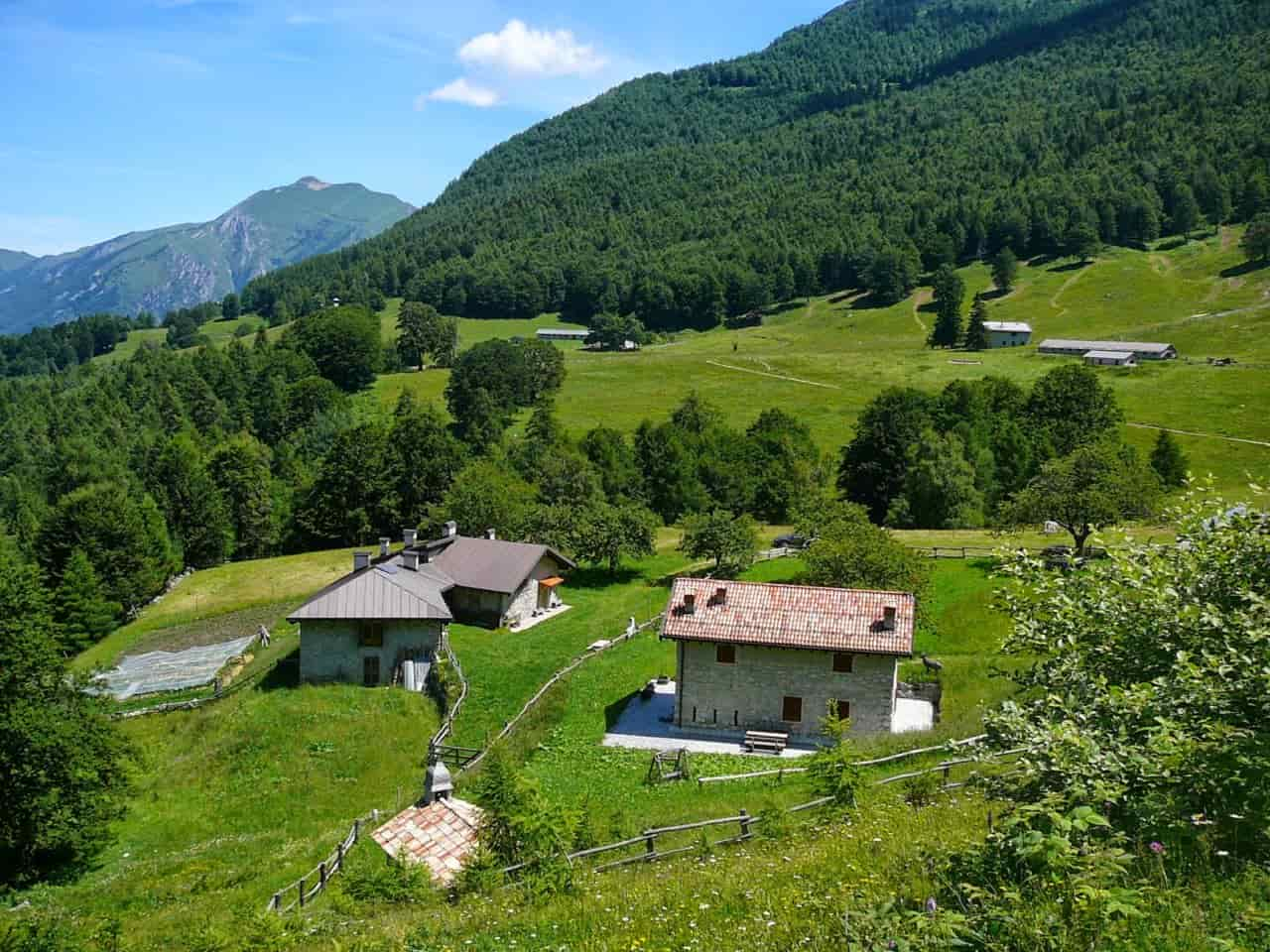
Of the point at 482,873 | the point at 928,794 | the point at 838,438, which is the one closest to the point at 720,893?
the point at 482,873

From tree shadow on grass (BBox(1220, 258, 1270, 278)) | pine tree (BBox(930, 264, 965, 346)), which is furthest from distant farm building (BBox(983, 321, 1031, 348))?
A: tree shadow on grass (BBox(1220, 258, 1270, 278))

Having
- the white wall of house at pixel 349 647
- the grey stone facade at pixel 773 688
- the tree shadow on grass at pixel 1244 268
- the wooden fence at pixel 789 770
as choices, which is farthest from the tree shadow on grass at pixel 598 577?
the tree shadow on grass at pixel 1244 268

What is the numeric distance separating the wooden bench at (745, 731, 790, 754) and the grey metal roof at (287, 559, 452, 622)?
1818 centimetres

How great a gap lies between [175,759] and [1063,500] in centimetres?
4916

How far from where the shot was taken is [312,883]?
80.5 ft

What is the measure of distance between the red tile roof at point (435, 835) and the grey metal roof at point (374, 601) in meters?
22.9

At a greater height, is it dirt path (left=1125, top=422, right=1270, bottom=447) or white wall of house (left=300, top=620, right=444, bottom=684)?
dirt path (left=1125, top=422, right=1270, bottom=447)

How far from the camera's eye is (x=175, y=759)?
137 feet

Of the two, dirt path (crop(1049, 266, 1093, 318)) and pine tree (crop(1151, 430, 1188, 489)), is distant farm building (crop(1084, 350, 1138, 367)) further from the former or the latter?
pine tree (crop(1151, 430, 1188, 489))

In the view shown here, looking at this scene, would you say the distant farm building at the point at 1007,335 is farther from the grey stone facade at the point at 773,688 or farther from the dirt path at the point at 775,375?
the grey stone facade at the point at 773,688

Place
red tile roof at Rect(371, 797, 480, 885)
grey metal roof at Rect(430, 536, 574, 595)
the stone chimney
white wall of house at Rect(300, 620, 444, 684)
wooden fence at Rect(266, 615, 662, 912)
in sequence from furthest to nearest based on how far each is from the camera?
grey metal roof at Rect(430, 536, 574, 595)
white wall of house at Rect(300, 620, 444, 684)
the stone chimney
wooden fence at Rect(266, 615, 662, 912)
red tile roof at Rect(371, 797, 480, 885)

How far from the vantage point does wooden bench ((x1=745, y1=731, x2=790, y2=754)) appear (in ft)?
122

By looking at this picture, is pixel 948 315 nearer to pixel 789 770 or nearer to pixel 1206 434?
pixel 1206 434

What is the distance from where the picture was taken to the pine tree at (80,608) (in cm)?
7162
